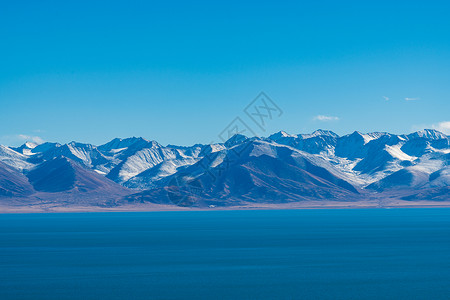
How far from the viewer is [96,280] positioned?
93625mm

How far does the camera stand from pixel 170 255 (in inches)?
5079

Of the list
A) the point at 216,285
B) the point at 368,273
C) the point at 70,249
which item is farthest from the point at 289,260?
the point at 70,249

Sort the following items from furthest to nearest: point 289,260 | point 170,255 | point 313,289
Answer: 1. point 170,255
2. point 289,260
3. point 313,289

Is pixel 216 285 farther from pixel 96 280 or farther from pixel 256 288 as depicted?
pixel 96 280

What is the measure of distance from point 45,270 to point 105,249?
39360 millimetres

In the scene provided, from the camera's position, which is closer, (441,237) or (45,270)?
(45,270)

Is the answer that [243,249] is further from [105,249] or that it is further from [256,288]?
[256,288]

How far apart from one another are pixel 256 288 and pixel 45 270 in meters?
38.5

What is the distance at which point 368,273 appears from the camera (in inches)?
3952

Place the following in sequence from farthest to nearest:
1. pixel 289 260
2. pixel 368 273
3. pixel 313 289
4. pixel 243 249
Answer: pixel 243 249, pixel 289 260, pixel 368 273, pixel 313 289

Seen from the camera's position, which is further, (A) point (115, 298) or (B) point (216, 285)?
(B) point (216, 285)

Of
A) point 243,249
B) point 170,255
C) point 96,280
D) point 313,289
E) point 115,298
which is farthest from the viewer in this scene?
point 243,249

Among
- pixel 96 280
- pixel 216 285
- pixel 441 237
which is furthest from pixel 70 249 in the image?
pixel 441 237

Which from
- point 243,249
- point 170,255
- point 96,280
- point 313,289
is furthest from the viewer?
point 243,249
